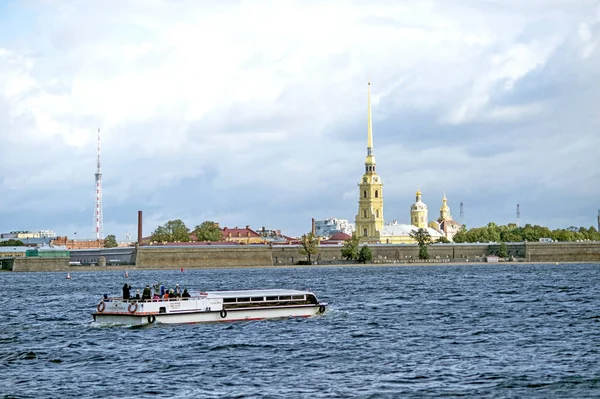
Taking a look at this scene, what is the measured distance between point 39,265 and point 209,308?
129254 millimetres

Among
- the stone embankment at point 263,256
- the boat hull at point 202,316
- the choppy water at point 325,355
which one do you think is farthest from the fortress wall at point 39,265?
the boat hull at point 202,316

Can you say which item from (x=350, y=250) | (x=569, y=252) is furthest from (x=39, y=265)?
(x=569, y=252)

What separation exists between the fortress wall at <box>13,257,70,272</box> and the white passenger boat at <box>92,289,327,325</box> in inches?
4970

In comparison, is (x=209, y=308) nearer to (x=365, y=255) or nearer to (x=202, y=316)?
(x=202, y=316)

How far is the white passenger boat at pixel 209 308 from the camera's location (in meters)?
49.3

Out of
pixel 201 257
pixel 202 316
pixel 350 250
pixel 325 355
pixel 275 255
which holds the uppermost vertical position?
pixel 350 250

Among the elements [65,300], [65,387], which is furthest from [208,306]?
[65,300]

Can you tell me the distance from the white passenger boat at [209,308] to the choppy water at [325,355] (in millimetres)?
705

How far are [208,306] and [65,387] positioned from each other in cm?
1821

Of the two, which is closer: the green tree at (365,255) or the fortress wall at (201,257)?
the fortress wall at (201,257)

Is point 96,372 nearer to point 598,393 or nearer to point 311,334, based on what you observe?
point 311,334

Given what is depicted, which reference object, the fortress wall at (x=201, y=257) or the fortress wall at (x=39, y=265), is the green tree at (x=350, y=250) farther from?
the fortress wall at (x=39, y=265)

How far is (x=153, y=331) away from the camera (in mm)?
47531

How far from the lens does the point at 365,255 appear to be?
192 m
